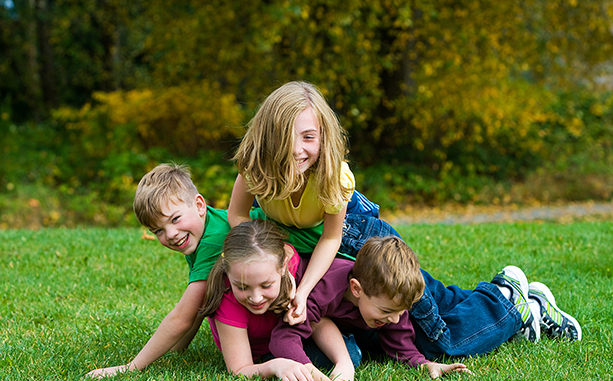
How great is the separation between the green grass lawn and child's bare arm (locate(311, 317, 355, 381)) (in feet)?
0.50

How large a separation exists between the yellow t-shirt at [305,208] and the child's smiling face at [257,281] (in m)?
0.40

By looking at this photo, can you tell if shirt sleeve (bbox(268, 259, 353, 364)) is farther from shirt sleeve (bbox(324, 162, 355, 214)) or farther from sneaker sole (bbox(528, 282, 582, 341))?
sneaker sole (bbox(528, 282, 582, 341))

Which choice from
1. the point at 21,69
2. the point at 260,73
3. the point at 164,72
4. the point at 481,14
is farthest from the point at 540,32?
the point at 21,69

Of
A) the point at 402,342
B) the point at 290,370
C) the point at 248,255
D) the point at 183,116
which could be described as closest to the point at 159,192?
the point at 248,255

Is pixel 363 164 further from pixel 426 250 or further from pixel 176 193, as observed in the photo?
pixel 176 193

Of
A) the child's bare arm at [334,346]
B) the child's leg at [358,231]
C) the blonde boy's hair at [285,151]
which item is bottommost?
the child's bare arm at [334,346]

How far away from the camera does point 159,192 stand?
2.98 metres

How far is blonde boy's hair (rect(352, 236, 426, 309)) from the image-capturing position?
2.87 m

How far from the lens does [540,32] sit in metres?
13.7

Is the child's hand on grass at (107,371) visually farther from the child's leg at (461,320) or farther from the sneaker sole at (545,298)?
the sneaker sole at (545,298)

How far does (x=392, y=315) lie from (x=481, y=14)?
377 inches

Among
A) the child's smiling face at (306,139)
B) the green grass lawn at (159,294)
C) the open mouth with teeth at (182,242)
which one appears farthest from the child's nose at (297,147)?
the green grass lawn at (159,294)

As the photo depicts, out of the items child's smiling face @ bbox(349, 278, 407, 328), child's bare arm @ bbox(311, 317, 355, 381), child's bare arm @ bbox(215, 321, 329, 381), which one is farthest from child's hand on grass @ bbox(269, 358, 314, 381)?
child's smiling face @ bbox(349, 278, 407, 328)

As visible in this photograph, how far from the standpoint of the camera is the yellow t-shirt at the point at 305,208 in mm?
3078
